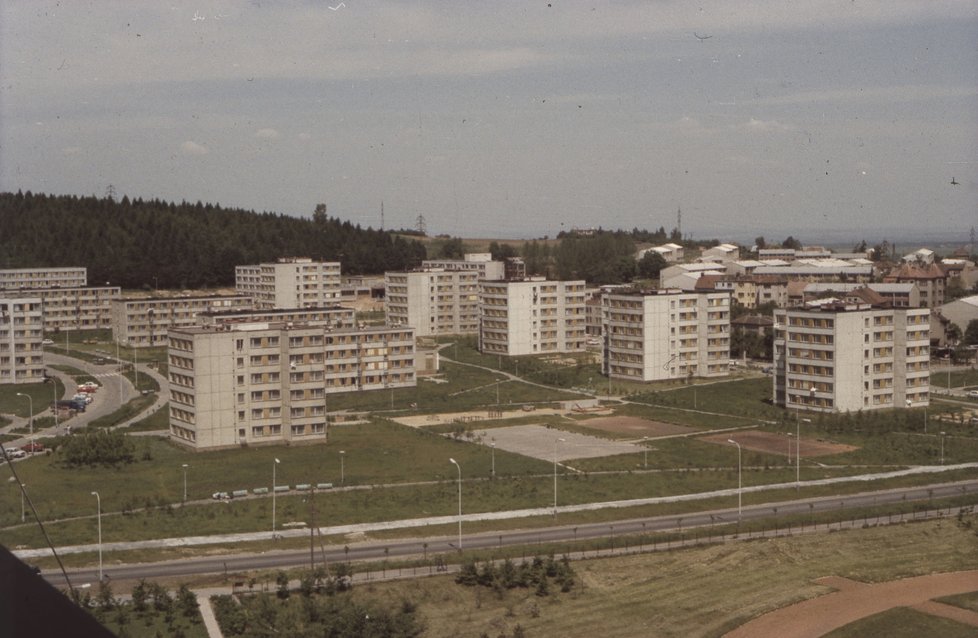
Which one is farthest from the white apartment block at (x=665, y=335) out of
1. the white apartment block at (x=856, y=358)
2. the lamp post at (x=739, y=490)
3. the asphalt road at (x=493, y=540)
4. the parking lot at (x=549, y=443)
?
the asphalt road at (x=493, y=540)

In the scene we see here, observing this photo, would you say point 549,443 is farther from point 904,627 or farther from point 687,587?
point 904,627

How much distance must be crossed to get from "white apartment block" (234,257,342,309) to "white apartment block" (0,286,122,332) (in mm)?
6371

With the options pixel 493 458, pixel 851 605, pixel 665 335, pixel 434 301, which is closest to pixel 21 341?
pixel 493 458

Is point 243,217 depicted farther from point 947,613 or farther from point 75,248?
point 947,613

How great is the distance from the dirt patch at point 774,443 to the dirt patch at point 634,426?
109cm

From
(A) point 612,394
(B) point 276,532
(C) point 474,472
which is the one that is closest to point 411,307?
(A) point 612,394

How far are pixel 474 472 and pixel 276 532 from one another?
5264 mm

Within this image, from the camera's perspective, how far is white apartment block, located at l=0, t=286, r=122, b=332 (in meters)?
45.6

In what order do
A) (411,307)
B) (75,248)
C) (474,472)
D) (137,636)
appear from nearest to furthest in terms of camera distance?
(137,636) → (474,472) → (411,307) → (75,248)

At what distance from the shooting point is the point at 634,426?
2623cm

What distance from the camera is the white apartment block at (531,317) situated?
3981 cm

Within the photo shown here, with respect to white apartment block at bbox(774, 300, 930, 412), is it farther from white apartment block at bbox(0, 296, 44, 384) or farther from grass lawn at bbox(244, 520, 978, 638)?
white apartment block at bbox(0, 296, 44, 384)

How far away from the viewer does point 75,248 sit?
53500mm

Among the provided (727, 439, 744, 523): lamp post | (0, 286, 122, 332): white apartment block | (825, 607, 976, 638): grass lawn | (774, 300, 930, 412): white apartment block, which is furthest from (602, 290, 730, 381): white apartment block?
(0, 286, 122, 332): white apartment block
